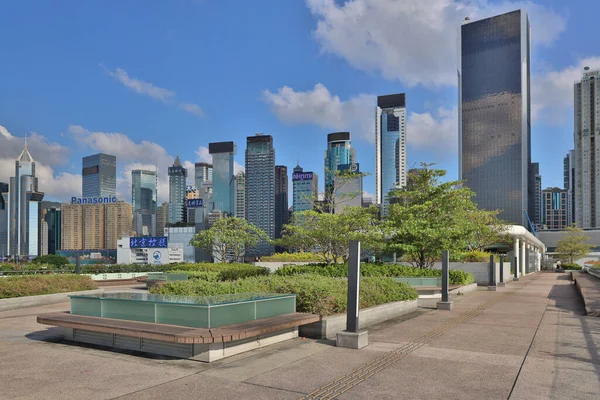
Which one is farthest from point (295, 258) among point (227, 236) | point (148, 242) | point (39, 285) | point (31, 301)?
point (148, 242)

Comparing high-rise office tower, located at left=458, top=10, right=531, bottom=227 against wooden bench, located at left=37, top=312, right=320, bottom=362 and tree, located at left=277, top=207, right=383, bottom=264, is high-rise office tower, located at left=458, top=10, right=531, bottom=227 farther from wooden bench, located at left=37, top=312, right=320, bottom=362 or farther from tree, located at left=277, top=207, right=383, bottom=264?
wooden bench, located at left=37, top=312, right=320, bottom=362

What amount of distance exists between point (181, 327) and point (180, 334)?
762 mm

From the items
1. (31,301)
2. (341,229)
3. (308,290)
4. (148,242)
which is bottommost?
(148,242)

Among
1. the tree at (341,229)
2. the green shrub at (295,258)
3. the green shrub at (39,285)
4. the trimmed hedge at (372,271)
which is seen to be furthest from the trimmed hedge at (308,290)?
the green shrub at (295,258)

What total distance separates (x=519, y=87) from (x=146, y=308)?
203963mm

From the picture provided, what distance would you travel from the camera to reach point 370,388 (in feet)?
24.9

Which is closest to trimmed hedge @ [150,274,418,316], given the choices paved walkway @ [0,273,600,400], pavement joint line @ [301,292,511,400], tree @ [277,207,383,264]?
paved walkway @ [0,273,600,400]

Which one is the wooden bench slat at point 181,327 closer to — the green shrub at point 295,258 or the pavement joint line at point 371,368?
the pavement joint line at point 371,368

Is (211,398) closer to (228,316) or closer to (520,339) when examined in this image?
(228,316)

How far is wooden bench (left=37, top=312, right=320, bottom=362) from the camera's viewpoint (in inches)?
350

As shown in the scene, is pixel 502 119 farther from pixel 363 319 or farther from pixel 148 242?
pixel 363 319

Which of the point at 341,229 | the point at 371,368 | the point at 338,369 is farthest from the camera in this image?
the point at 341,229

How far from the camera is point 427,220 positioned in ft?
96.6

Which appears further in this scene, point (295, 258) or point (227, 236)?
point (227, 236)
